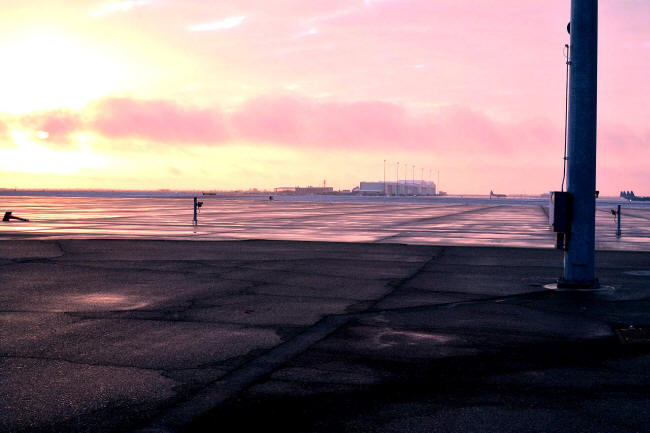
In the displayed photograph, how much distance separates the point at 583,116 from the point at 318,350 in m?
7.46

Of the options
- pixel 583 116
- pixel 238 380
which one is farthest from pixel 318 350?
pixel 583 116

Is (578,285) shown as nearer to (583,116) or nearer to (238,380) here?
(583,116)

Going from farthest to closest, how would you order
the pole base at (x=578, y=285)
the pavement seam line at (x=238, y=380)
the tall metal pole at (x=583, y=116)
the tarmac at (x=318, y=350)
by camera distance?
the pole base at (x=578, y=285) < the tall metal pole at (x=583, y=116) < the tarmac at (x=318, y=350) < the pavement seam line at (x=238, y=380)

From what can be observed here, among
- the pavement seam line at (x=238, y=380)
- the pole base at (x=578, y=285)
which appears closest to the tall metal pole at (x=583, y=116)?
the pole base at (x=578, y=285)

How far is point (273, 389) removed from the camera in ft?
19.3

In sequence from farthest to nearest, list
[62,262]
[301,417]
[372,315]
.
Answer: [62,262], [372,315], [301,417]

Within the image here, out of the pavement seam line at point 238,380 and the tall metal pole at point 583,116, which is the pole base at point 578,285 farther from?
the pavement seam line at point 238,380

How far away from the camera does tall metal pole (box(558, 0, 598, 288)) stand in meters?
12.1

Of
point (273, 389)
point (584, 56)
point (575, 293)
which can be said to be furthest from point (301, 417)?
point (584, 56)

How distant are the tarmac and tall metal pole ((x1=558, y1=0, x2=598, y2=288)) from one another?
1567 millimetres

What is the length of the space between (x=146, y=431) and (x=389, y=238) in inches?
788

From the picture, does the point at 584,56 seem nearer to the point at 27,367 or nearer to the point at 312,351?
the point at 312,351

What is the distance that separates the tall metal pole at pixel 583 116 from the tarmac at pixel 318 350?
157 centimetres

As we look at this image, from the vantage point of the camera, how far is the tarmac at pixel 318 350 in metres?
5.20
